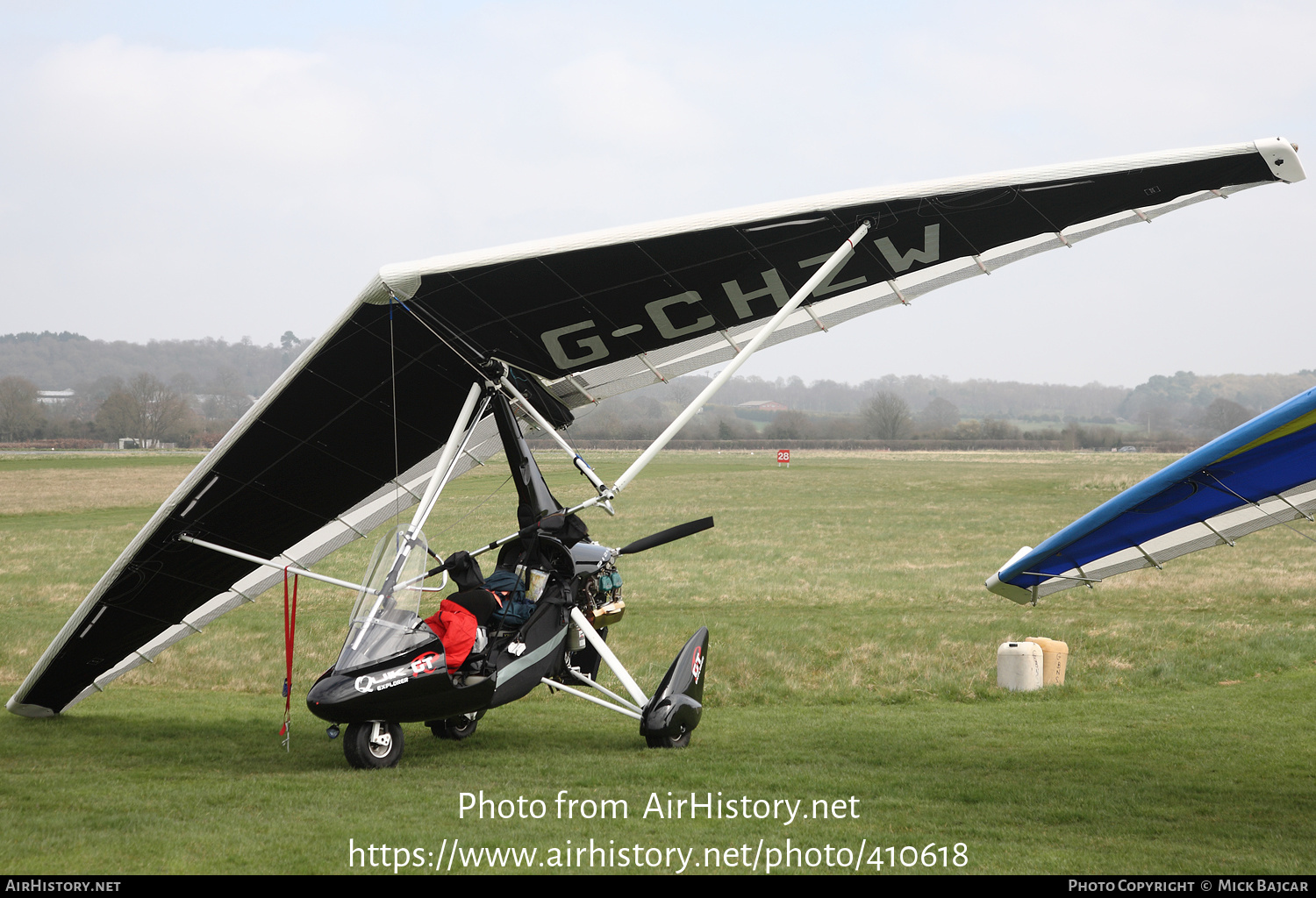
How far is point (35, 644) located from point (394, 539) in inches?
396

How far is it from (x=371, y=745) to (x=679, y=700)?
2.73 m

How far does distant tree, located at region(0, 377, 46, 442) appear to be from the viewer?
147750 mm

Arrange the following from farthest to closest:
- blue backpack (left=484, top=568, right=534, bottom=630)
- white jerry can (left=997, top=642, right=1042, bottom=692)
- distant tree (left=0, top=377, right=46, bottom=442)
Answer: distant tree (left=0, top=377, right=46, bottom=442) < white jerry can (left=997, top=642, right=1042, bottom=692) < blue backpack (left=484, top=568, right=534, bottom=630)

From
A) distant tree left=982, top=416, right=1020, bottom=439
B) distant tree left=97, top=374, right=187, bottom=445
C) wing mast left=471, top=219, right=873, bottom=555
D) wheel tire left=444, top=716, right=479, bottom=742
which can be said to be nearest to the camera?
wing mast left=471, top=219, right=873, bottom=555

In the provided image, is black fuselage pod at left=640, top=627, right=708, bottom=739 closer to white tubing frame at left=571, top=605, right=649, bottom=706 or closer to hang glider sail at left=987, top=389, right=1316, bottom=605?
white tubing frame at left=571, top=605, right=649, bottom=706

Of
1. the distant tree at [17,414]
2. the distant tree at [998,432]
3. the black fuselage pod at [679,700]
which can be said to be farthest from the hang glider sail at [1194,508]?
the distant tree at [17,414]

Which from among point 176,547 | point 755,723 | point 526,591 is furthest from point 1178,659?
point 176,547

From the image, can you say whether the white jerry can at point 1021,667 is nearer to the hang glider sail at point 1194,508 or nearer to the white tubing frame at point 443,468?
the hang glider sail at point 1194,508

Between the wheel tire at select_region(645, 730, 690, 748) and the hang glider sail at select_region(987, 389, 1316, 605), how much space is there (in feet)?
10.6

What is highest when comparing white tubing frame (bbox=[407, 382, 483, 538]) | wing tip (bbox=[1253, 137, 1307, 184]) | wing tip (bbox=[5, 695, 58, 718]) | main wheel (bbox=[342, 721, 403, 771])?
wing tip (bbox=[1253, 137, 1307, 184])

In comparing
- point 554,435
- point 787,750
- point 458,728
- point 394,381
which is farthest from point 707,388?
point 458,728

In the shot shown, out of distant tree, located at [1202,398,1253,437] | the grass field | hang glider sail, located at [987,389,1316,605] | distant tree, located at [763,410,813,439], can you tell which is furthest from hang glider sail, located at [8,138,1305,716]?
distant tree, located at [1202,398,1253,437]

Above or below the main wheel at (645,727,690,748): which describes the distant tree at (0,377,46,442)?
above

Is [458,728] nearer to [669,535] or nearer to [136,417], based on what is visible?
[669,535]
